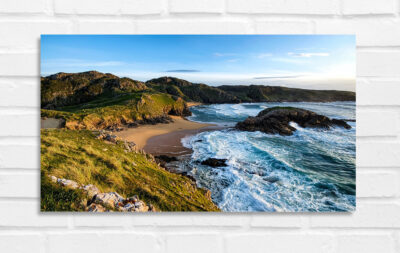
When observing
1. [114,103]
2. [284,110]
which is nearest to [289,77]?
[284,110]

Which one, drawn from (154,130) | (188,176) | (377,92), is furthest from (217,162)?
(377,92)

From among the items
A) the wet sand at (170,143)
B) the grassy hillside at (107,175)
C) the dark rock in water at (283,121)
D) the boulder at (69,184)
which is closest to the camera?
the boulder at (69,184)

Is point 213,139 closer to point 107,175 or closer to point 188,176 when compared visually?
point 188,176

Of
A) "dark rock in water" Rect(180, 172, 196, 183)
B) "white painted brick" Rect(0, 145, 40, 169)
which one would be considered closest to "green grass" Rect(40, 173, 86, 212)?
"white painted brick" Rect(0, 145, 40, 169)
